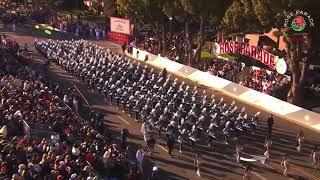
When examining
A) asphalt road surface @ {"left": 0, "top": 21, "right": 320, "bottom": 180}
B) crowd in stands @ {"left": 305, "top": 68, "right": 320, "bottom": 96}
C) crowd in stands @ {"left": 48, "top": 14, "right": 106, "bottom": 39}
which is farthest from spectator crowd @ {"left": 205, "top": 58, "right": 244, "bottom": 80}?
crowd in stands @ {"left": 48, "top": 14, "right": 106, "bottom": 39}

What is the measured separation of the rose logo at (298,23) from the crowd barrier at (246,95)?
4.99 meters

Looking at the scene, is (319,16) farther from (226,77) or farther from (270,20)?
(226,77)

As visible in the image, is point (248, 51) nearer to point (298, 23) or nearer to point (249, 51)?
point (249, 51)

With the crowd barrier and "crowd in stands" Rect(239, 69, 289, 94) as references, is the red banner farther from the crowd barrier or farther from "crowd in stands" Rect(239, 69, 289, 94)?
the crowd barrier

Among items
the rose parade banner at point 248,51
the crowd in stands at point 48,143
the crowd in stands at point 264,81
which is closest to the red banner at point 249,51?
the rose parade banner at point 248,51

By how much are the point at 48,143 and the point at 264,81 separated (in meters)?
22.0

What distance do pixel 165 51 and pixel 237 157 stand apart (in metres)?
28.4

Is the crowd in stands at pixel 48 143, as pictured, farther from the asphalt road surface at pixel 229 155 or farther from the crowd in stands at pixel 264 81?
the crowd in stands at pixel 264 81

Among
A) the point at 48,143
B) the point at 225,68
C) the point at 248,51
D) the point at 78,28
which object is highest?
the point at 78,28

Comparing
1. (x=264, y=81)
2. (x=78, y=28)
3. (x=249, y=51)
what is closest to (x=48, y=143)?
(x=264, y=81)

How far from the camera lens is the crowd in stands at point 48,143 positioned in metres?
19.2

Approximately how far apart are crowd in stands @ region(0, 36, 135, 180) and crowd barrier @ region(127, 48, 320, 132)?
41.2ft

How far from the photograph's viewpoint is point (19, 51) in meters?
47.6

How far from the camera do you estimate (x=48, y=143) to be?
21547mm
